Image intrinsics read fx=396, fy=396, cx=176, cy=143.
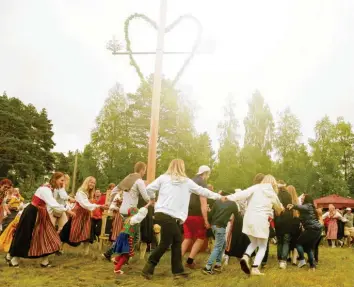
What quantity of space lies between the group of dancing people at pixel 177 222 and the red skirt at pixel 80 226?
0.02 meters

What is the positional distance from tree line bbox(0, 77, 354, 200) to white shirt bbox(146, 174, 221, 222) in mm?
24570

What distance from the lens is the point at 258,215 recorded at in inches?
281

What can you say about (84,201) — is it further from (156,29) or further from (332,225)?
(332,225)

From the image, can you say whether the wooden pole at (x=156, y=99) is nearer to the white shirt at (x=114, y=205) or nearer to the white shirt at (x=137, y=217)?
the white shirt at (x=114, y=205)

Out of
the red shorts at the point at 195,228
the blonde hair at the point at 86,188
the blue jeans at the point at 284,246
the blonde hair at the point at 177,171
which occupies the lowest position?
the blue jeans at the point at 284,246

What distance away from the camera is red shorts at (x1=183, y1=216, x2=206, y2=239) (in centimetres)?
796

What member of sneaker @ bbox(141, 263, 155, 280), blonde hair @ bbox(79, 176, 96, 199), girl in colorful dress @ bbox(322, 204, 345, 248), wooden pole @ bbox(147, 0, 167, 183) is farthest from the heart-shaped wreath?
girl in colorful dress @ bbox(322, 204, 345, 248)

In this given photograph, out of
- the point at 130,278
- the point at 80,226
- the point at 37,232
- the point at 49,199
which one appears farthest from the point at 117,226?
the point at 130,278

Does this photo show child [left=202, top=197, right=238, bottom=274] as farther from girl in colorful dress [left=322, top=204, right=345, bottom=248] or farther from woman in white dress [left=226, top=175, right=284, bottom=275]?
girl in colorful dress [left=322, top=204, right=345, bottom=248]

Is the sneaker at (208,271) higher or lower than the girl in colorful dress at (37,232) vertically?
lower

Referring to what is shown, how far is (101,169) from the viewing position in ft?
128

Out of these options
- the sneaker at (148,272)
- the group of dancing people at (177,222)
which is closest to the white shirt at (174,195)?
the group of dancing people at (177,222)

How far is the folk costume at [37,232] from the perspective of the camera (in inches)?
293

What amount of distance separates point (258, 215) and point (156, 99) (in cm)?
479
